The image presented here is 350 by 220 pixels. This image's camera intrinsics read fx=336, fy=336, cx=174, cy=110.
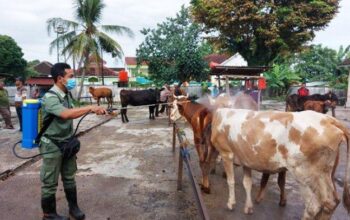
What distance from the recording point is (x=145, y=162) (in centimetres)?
709

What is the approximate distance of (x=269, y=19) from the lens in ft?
69.1

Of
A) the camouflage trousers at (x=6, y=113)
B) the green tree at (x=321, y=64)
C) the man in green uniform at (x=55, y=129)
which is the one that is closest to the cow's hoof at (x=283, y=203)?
the man in green uniform at (x=55, y=129)

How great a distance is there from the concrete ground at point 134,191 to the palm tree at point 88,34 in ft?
47.6

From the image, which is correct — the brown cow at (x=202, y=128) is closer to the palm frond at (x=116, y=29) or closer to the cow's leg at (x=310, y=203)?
the cow's leg at (x=310, y=203)

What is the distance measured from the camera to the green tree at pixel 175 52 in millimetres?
21531

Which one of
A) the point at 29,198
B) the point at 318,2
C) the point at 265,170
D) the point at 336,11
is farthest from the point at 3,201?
the point at 336,11

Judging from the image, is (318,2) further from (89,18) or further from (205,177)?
(205,177)

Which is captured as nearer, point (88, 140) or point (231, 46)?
point (88, 140)

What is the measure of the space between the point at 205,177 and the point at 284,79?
2556 centimetres

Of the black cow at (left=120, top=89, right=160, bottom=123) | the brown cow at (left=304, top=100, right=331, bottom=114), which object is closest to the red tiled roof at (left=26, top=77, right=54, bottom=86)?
the black cow at (left=120, top=89, right=160, bottom=123)

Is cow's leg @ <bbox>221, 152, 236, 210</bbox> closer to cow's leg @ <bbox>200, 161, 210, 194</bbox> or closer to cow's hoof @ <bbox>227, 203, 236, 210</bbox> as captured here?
cow's hoof @ <bbox>227, 203, 236, 210</bbox>

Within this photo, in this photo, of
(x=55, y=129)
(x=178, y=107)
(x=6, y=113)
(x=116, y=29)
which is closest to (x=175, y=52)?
(x=116, y=29)

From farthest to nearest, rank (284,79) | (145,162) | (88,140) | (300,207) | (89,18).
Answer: (284,79) → (89,18) → (88,140) → (145,162) → (300,207)

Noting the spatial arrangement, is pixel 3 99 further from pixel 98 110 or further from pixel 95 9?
pixel 95 9
